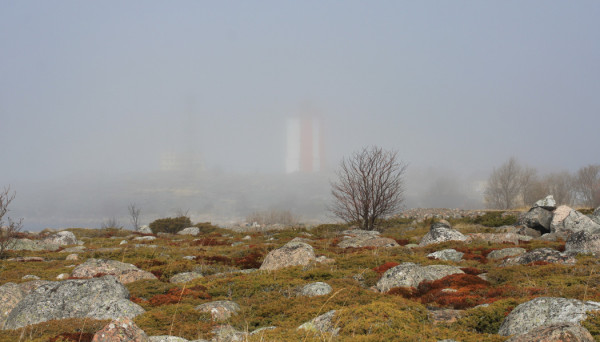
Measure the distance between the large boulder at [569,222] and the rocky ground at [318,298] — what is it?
28.4 ft

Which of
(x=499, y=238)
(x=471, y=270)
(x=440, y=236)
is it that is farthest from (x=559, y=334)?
(x=499, y=238)

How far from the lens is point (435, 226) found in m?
22.3

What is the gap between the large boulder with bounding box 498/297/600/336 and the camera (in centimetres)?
657

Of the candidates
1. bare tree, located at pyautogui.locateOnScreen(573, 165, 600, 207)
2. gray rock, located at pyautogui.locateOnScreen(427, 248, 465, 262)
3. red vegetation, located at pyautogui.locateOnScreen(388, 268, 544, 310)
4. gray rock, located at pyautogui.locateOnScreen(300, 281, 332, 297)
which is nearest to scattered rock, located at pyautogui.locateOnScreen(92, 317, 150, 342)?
gray rock, located at pyautogui.locateOnScreen(300, 281, 332, 297)

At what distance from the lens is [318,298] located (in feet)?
30.7

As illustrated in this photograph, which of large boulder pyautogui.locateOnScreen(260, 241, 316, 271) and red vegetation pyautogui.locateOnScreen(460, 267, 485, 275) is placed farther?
large boulder pyautogui.locateOnScreen(260, 241, 316, 271)

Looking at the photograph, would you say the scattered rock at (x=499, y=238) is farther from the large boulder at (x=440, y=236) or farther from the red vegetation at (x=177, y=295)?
the red vegetation at (x=177, y=295)

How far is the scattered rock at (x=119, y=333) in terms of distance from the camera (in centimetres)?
556

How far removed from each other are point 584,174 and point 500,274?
6101cm

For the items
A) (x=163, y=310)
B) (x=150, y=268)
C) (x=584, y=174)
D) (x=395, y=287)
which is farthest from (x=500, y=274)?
(x=584, y=174)

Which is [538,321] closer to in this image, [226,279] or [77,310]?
[226,279]

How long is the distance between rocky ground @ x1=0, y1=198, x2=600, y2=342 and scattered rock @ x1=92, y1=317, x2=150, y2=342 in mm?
16

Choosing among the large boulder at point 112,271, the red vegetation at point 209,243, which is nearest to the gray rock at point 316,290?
the large boulder at point 112,271

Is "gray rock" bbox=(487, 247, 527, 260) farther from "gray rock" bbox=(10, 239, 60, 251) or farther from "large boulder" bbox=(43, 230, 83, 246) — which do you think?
"large boulder" bbox=(43, 230, 83, 246)
